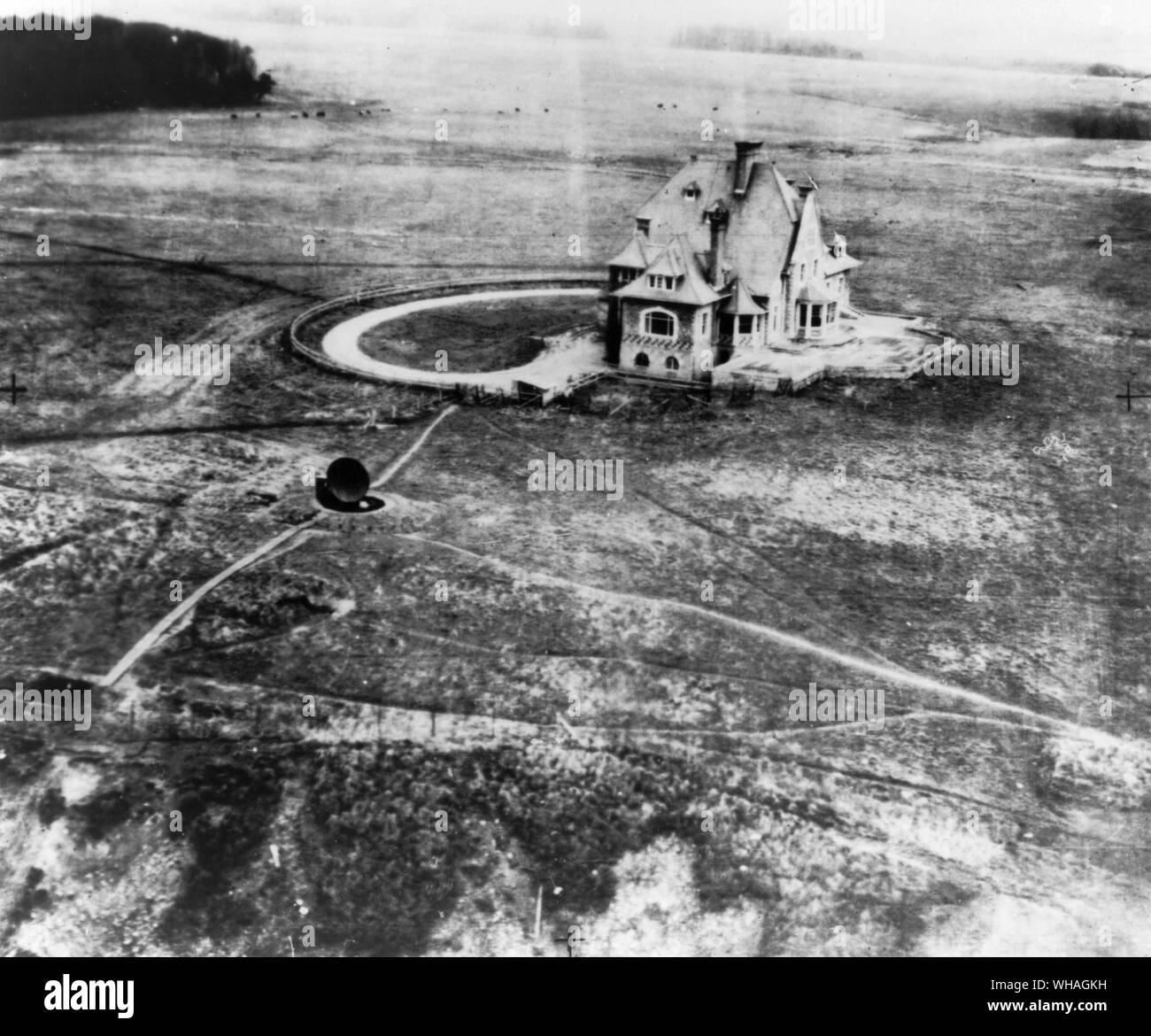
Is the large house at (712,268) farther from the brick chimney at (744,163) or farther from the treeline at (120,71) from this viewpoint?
the treeline at (120,71)

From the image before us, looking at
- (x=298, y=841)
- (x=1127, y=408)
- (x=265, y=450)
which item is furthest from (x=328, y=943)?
(x=1127, y=408)

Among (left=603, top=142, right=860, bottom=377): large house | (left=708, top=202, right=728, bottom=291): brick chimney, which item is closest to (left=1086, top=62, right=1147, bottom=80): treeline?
(left=603, top=142, right=860, bottom=377): large house

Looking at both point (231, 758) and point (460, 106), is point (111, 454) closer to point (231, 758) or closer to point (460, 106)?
point (231, 758)

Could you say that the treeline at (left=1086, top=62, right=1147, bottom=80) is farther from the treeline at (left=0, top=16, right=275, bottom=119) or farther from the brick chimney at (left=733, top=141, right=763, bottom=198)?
the treeline at (left=0, top=16, right=275, bottom=119)

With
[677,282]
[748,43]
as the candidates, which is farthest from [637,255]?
[748,43]

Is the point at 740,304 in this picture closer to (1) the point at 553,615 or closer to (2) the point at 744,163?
(2) the point at 744,163

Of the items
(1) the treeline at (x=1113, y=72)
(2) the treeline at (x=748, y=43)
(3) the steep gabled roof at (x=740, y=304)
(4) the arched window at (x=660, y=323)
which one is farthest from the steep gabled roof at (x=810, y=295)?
(1) the treeline at (x=1113, y=72)

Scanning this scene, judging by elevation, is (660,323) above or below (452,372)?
above
